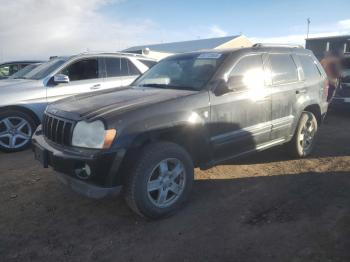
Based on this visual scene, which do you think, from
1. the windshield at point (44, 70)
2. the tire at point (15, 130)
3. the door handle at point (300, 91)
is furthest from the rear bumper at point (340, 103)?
the tire at point (15, 130)

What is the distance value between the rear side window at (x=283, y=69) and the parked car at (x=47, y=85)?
3.46m

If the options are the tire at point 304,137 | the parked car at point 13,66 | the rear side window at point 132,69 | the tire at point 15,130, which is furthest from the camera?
the parked car at point 13,66

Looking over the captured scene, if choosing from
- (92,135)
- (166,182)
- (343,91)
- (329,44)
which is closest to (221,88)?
(166,182)

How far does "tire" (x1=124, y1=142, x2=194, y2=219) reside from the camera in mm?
3143

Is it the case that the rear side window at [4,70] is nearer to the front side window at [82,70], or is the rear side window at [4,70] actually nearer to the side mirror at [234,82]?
the front side window at [82,70]

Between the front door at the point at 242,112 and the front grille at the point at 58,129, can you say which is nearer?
the front grille at the point at 58,129

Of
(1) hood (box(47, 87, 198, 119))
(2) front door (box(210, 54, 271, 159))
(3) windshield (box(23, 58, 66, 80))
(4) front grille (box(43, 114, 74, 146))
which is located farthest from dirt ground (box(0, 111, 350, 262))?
(3) windshield (box(23, 58, 66, 80))

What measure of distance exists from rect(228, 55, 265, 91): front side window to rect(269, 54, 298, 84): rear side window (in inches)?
10.6

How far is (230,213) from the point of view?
3.52 meters

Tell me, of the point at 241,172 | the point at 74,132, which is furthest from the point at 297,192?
the point at 74,132

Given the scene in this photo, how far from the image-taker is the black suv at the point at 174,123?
3074 mm

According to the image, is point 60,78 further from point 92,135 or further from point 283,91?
point 283,91

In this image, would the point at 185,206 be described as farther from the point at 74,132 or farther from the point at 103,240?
the point at 74,132

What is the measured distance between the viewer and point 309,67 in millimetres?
5262
